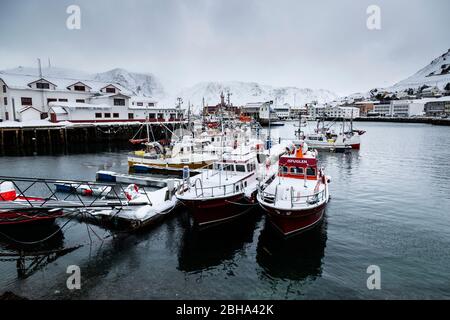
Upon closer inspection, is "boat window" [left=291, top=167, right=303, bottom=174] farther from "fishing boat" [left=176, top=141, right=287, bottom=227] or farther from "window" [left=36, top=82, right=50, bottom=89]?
"window" [left=36, top=82, right=50, bottom=89]

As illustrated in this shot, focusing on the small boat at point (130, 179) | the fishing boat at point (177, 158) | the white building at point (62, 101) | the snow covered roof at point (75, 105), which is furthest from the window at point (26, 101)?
the small boat at point (130, 179)

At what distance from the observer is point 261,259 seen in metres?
13.9

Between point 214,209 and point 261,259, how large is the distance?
4362 mm

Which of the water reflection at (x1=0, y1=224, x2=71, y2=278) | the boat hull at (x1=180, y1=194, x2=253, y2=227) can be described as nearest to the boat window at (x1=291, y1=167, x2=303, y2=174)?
the boat hull at (x1=180, y1=194, x2=253, y2=227)

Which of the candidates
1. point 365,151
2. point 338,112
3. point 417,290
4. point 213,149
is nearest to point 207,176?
Result: point 417,290

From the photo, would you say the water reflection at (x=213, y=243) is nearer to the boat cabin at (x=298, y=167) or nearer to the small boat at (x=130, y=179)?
the boat cabin at (x=298, y=167)

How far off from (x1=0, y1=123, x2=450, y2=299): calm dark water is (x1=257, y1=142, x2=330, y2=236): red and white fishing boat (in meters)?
1.10

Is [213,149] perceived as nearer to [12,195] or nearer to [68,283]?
[12,195]

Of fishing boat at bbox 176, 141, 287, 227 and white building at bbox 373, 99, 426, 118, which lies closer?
fishing boat at bbox 176, 141, 287, 227

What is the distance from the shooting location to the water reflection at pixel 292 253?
41.9 ft

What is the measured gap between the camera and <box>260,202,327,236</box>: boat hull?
1478 centimetres

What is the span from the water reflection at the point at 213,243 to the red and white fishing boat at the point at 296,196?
2412 millimetres

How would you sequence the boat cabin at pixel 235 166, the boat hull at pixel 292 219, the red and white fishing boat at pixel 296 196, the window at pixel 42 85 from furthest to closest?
the window at pixel 42 85 → the boat cabin at pixel 235 166 → the red and white fishing boat at pixel 296 196 → the boat hull at pixel 292 219

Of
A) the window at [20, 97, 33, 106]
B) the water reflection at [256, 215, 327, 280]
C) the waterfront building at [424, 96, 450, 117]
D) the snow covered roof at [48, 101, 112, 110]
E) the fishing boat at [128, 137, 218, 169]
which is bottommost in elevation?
the water reflection at [256, 215, 327, 280]
